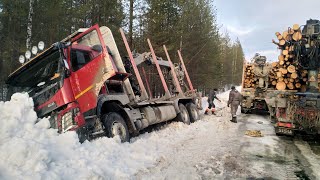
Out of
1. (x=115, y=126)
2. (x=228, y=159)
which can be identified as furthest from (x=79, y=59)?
(x=228, y=159)

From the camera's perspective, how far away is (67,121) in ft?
20.5

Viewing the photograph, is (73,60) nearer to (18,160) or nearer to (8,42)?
(18,160)

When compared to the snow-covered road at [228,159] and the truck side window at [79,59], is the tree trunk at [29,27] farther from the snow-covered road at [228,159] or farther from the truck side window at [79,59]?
the snow-covered road at [228,159]

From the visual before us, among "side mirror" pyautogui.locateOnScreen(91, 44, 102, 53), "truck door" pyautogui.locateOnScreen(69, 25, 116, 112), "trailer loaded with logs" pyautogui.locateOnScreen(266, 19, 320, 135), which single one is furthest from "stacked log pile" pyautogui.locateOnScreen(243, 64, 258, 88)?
"truck door" pyautogui.locateOnScreen(69, 25, 116, 112)

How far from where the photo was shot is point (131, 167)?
5.57 m

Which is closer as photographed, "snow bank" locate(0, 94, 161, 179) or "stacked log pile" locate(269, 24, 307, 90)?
"snow bank" locate(0, 94, 161, 179)

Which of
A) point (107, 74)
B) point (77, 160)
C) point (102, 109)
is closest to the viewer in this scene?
point (77, 160)

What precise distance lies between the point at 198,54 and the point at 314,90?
16656 mm

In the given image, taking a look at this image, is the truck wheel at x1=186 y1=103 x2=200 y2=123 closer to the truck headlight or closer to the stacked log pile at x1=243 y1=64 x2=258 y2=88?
the stacked log pile at x1=243 y1=64 x2=258 y2=88

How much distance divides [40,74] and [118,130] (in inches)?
83.9

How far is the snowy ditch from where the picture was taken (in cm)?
428

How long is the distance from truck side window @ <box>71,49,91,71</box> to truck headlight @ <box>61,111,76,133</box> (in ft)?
3.53

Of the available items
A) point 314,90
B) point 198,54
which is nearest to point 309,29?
point 314,90

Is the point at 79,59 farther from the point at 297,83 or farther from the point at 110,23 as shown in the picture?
the point at 110,23
